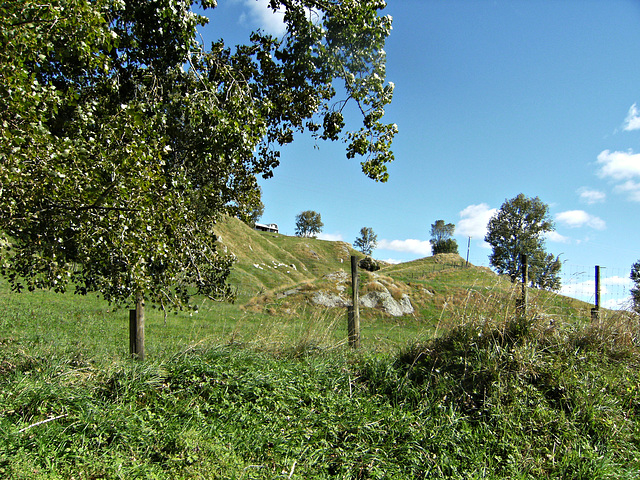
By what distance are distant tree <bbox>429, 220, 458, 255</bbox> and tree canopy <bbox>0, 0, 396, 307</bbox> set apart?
8728 centimetres

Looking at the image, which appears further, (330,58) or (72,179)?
(330,58)

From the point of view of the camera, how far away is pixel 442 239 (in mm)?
99375

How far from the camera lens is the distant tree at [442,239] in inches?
3617

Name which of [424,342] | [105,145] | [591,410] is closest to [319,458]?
[424,342]

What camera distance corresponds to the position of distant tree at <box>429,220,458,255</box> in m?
91.9

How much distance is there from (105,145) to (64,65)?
2.11 m

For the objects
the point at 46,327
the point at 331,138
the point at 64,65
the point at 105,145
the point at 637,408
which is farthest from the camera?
the point at 46,327

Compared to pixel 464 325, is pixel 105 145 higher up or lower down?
higher up

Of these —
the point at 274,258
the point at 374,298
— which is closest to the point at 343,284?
the point at 374,298

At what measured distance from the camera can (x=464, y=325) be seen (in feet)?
22.9

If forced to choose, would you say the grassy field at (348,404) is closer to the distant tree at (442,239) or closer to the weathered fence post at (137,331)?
the weathered fence post at (137,331)

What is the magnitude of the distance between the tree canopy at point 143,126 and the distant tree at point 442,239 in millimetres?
87279

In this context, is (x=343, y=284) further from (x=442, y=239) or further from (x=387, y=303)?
(x=442, y=239)

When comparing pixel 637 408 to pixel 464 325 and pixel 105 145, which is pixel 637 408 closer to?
pixel 464 325
